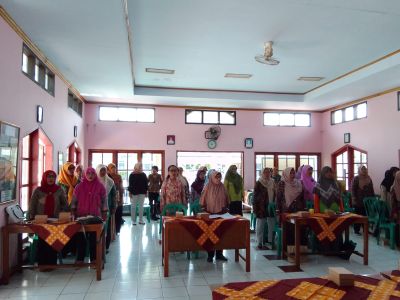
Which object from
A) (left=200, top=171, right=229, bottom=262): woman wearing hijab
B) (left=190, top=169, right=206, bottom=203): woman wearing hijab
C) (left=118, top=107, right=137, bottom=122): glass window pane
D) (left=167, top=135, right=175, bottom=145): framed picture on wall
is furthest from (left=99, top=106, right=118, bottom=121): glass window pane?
(left=200, top=171, right=229, bottom=262): woman wearing hijab

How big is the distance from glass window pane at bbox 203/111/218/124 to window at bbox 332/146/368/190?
3631mm

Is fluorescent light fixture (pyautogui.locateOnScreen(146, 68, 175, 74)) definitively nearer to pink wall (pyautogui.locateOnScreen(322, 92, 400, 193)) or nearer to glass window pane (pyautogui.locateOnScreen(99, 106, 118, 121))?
glass window pane (pyautogui.locateOnScreen(99, 106, 118, 121))

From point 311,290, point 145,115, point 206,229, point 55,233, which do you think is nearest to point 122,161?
point 145,115

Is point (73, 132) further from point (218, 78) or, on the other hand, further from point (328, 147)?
point (328, 147)

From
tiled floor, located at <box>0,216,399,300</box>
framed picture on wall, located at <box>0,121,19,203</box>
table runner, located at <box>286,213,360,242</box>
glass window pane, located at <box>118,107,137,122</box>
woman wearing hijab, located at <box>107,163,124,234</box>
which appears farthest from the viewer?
glass window pane, located at <box>118,107,137,122</box>

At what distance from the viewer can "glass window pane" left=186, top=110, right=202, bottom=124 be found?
31.3 feet

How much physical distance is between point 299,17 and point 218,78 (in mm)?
3045

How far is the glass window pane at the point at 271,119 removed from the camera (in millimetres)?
9945

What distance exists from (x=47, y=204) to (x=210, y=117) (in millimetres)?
6069

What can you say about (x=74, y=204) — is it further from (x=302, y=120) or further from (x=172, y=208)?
(x=302, y=120)

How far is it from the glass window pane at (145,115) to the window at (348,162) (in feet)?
17.9

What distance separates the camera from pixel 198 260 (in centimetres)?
481

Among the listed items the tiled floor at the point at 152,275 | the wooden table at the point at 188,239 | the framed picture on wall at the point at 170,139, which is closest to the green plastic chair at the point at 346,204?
the tiled floor at the point at 152,275

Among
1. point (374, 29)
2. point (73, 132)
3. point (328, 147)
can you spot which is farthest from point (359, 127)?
point (73, 132)
